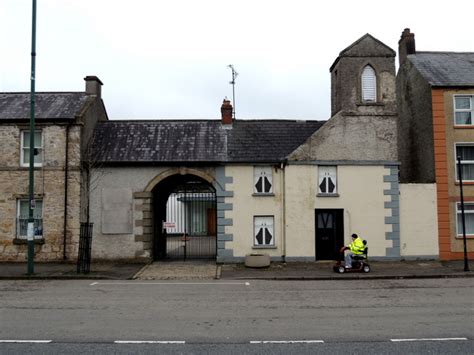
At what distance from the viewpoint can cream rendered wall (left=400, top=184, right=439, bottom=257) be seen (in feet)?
70.4

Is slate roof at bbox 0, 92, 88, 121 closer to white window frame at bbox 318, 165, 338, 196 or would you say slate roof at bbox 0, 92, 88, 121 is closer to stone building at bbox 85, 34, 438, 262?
stone building at bbox 85, 34, 438, 262

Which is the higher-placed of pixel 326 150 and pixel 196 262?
pixel 326 150

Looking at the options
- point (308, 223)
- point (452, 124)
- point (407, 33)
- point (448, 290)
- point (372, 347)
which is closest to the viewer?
point (372, 347)

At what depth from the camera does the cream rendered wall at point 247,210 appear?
21.2 meters

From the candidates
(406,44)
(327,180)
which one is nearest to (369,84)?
(327,180)

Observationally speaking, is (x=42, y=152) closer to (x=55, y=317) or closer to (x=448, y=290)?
(x=55, y=317)

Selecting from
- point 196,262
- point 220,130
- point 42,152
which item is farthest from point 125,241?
point 220,130

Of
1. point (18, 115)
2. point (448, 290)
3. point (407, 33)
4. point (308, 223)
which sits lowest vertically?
point (448, 290)

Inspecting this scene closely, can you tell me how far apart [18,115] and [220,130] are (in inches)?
357

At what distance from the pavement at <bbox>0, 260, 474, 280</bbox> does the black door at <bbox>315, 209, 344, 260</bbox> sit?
689 millimetres

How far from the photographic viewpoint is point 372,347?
7.42 meters

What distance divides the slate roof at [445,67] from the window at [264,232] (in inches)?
393

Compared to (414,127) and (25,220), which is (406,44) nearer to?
(414,127)

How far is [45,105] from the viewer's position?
22.7 metres
